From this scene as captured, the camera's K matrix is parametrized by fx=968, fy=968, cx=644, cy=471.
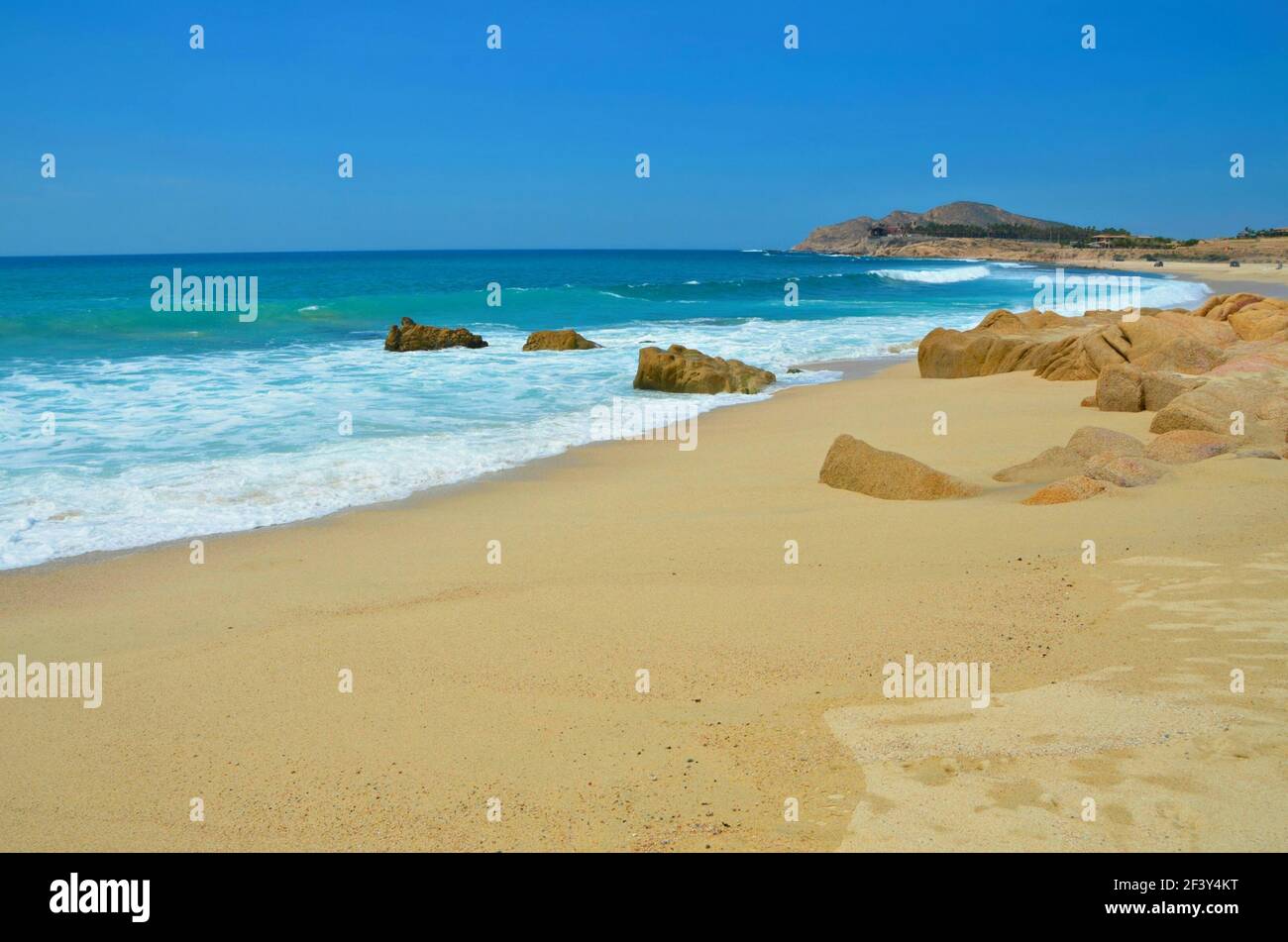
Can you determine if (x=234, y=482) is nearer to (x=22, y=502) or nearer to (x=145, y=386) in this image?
(x=22, y=502)

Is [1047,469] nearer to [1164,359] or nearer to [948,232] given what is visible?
[1164,359]

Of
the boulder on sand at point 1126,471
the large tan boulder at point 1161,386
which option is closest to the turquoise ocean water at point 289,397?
the boulder on sand at point 1126,471

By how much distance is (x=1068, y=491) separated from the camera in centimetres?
702

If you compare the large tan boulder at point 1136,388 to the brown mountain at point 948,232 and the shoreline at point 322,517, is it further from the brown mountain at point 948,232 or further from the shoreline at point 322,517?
the brown mountain at point 948,232

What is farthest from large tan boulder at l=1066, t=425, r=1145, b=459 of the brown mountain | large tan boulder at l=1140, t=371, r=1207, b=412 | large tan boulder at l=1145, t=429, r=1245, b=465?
the brown mountain

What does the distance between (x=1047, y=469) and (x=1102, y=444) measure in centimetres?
63

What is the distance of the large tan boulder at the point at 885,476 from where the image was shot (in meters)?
7.63

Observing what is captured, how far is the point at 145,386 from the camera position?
52.6 ft

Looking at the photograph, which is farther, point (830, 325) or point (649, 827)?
point (830, 325)

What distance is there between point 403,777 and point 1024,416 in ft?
33.2

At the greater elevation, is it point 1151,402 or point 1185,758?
point 1151,402

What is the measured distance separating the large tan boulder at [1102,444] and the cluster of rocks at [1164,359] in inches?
45.7

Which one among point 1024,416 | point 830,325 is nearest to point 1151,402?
point 1024,416
